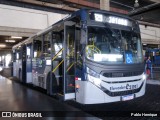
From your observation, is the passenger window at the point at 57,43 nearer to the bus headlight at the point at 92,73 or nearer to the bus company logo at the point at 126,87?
the bus headlight at the point at 92,73

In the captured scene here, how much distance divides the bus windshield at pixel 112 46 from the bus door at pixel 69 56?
0.86 meters

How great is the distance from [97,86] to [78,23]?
72.9 inches

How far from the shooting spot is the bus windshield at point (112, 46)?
517cm

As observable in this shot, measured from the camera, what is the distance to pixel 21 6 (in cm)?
1853

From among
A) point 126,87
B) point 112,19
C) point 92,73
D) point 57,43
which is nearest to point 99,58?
point 92,73

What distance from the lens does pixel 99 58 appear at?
5148 mm

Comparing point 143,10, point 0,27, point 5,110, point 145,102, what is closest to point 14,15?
point 0,27

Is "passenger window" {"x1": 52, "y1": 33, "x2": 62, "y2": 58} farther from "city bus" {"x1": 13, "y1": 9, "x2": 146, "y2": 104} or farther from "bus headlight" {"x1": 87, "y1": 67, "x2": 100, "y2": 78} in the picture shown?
"bus headlight" {"x1": 87, "y1": 67, "x2": 100, "y2": 78}

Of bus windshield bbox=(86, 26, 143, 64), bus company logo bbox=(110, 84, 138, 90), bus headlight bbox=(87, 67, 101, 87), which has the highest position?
bus windshield bbox=(86, 26, 143, 64)

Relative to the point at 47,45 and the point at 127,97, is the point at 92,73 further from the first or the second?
the point at 47,45

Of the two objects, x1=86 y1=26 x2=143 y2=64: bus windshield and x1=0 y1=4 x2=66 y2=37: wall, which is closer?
x1=86 y1=26 x2=143 y2=64: bus windshield

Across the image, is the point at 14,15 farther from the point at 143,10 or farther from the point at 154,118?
the point at 154,118

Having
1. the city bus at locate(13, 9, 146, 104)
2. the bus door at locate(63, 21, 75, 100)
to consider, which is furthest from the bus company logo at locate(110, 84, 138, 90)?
the bus door at locate(63, 21, 75, 100)

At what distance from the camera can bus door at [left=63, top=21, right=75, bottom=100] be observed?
5.89 m
